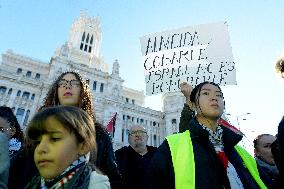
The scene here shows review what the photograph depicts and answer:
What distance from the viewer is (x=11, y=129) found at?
3906 millimetres

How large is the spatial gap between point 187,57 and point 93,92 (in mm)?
26846

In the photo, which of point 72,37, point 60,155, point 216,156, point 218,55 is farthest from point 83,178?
point 72,37

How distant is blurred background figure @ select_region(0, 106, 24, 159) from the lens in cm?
370

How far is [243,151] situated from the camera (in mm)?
3234

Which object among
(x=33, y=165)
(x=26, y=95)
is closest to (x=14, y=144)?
(x=33, y=165)

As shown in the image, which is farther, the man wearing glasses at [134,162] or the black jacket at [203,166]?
the man wearing glasses at [134,162]

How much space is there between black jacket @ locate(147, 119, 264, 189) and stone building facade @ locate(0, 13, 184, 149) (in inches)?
979

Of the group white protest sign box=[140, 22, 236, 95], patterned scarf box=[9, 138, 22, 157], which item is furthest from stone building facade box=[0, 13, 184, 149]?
patterned scarf box=[9, 138, 22, 157]

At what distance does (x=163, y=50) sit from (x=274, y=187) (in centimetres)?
387

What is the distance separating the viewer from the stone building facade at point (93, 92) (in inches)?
1094

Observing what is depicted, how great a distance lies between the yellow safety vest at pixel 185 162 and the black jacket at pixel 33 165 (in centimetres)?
68

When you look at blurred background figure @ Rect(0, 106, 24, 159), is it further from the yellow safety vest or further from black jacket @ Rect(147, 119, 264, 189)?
the yellow safety vest

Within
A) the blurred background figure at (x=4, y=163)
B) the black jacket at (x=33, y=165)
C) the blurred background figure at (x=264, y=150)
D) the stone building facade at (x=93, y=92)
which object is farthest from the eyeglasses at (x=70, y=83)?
the stone building facade at (x=93, y=92)

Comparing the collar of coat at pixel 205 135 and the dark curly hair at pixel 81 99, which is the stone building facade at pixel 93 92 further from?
the collar of coat at pixel 205 135
